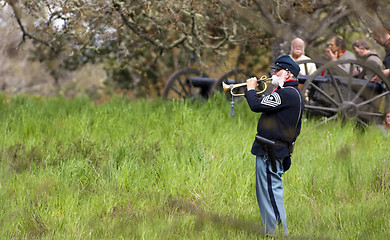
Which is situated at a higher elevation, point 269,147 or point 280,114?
point 280,114

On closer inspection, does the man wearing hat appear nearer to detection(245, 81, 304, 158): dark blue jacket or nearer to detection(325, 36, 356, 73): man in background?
detection(245, 81, 304, 158): dark blue jacket

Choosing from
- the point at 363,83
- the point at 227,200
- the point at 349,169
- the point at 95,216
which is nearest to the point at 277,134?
the point at 227,200

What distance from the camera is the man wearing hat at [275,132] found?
3.59 metres

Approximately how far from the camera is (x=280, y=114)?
3.62 meters

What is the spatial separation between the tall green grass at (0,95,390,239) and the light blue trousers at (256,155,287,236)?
0.20 metres

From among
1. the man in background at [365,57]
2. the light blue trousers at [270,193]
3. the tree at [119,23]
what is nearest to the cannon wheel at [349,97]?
the man in background at [365,57]

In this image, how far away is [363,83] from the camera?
7277mm

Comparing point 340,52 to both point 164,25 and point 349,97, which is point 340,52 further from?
point 164,25

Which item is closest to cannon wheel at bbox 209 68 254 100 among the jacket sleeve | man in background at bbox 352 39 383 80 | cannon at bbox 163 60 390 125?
cannon at bbox 163 60 390 125

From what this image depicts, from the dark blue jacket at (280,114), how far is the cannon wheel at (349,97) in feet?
11.2

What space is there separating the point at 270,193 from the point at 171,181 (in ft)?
4.69

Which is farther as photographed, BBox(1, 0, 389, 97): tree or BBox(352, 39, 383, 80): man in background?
Result: BBox(352, 39, 383, 80): man in background

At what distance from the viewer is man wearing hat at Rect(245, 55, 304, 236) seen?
3.59m

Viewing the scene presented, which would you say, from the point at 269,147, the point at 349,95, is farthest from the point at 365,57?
the point at 269,147
